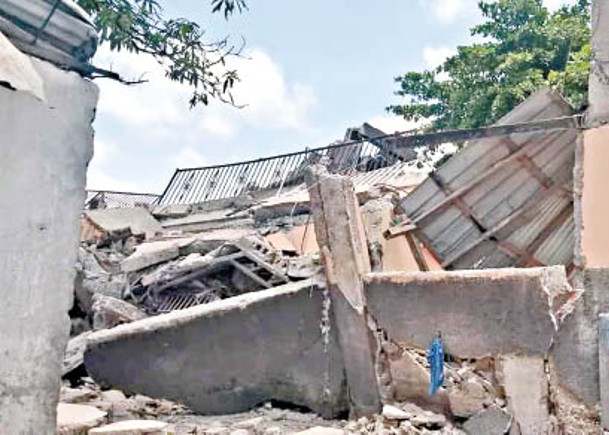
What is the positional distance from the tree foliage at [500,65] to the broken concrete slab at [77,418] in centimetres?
899

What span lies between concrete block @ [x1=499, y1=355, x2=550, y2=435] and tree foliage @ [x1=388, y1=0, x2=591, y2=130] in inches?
299

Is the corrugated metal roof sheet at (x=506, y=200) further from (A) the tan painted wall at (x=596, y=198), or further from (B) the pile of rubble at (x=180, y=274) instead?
(B) the pile of rubble at (x=180, y=274)

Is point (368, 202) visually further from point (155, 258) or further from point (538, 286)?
point (155, 258)

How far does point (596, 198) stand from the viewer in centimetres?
456

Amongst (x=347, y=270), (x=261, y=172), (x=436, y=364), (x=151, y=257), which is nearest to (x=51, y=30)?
(x=347, y=270)

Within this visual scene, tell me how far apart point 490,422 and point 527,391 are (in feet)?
1.19

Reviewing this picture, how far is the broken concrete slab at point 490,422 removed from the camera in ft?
14.4

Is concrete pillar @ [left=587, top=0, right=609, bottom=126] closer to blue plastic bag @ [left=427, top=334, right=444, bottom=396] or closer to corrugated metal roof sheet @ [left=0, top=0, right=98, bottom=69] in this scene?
blue plastic bag @ [left=427, top=334, right=444, bottom=396]

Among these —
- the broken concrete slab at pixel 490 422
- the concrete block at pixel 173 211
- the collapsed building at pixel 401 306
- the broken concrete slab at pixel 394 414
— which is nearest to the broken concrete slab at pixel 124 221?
the concrete block at pixel 173 211

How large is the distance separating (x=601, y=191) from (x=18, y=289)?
3995mm

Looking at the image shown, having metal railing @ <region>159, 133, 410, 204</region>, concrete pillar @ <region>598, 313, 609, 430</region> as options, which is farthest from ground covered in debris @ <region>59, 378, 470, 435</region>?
metal railing @ <region>159, 133, 410, 204</region>

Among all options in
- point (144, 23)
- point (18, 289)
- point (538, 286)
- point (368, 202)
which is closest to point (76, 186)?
point (18, 289)

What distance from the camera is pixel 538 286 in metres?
4.32

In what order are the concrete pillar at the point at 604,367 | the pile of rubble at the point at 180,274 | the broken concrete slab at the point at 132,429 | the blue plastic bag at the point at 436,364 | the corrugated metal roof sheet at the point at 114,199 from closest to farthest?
the concrete pillar at the point at 604,367 → the broken concrete slab at the point at 132,429 → the blue plastic bag at the point at 436,364 → the pile of rubble at the point at 180,274 → the corrugated metal roof sheet at the point at 114,199
